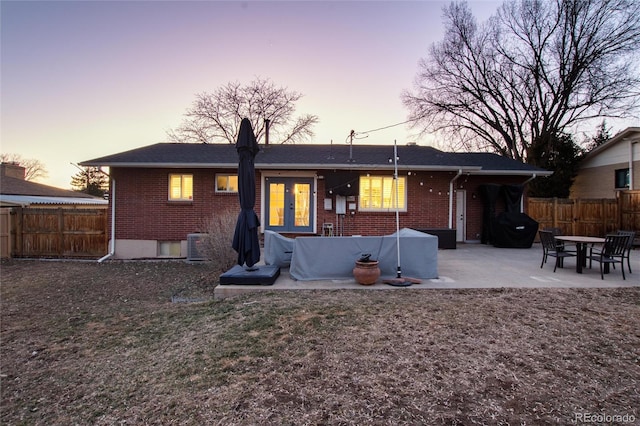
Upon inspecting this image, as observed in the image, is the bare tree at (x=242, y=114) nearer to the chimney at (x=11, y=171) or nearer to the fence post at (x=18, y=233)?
the chimney at (x=11, y=171)

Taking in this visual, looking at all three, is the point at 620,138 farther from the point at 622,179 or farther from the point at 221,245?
the point at 221,245

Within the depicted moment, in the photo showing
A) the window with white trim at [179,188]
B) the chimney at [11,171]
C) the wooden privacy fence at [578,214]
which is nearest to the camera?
the window with white trim at [179,188]

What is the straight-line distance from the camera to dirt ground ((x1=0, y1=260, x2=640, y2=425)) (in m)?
2.48

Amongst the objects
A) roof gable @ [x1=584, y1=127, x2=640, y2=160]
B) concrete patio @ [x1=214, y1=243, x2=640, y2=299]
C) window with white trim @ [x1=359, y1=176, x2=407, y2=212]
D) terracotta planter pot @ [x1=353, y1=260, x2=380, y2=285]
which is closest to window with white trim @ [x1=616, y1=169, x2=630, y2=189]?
roof gable @ [x1=584, y1=127, x2=640, y2=160]

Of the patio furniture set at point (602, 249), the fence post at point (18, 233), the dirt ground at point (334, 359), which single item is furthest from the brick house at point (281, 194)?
the dirt ground at point (334, 359)

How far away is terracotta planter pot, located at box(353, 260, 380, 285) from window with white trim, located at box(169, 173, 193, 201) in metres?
7.81

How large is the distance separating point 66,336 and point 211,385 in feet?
9.81

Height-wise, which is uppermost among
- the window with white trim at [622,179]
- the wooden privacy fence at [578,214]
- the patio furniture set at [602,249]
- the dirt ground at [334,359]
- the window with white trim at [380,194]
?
the window with white trim at [622,179]

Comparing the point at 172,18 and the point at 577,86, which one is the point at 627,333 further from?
the point at 577,86

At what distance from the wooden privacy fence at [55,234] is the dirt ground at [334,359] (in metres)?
5.94

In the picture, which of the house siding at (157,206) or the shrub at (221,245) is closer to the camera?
the shrub at (221,245)

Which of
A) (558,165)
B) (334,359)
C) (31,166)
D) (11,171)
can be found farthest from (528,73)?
(31,166)

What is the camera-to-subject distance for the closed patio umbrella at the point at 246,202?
20.0 ft

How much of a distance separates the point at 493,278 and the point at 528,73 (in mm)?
20035
